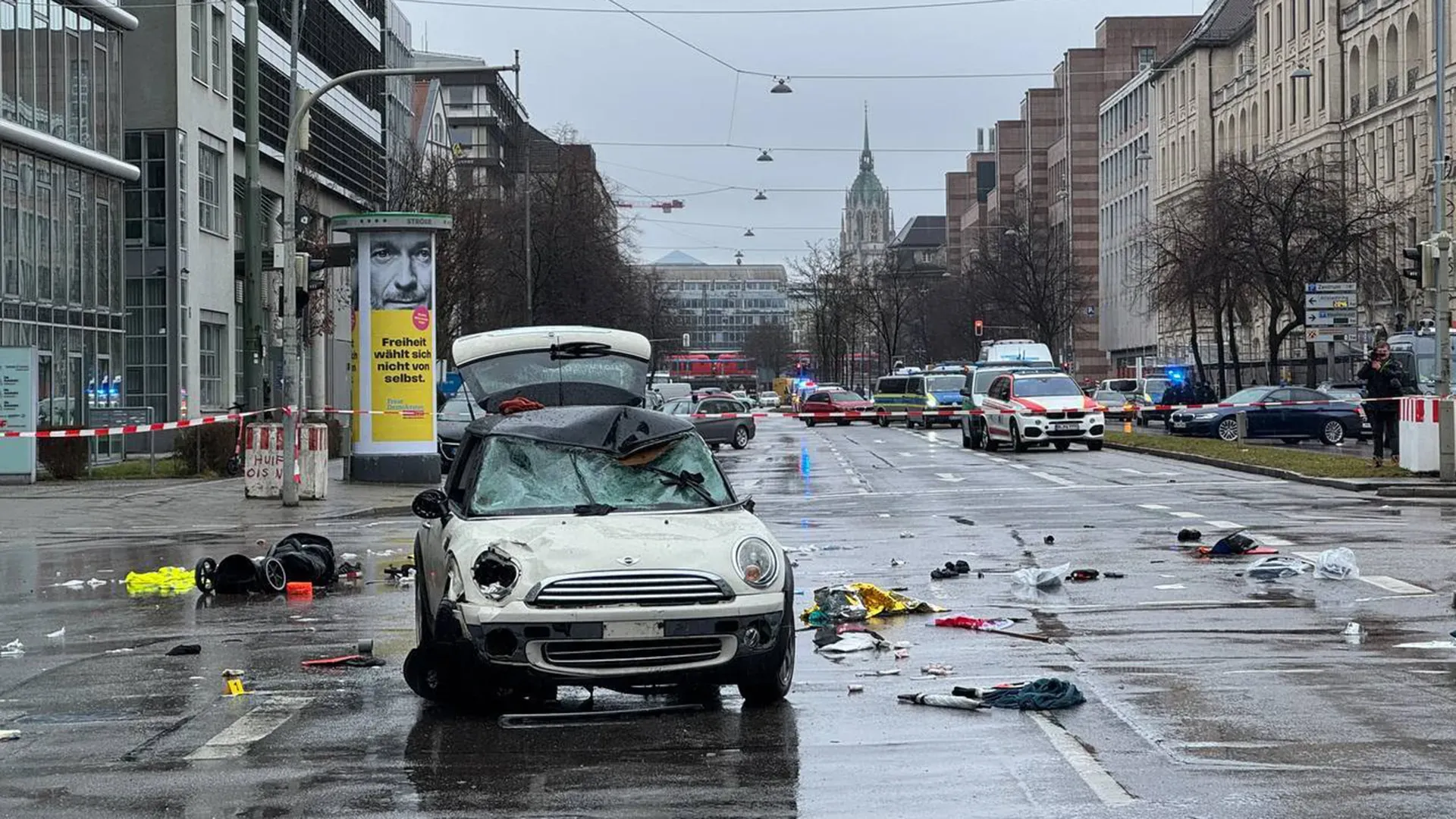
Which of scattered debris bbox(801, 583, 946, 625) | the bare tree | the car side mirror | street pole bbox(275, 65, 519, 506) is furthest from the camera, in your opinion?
the bare tree

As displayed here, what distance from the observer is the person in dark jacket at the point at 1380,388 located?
3153cm

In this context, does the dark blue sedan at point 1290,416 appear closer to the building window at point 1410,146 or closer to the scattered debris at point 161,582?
the building window at point 1410,146

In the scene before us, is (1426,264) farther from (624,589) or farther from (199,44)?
(199,44)

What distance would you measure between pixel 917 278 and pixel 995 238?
35.5 metres

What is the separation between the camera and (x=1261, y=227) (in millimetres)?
62875

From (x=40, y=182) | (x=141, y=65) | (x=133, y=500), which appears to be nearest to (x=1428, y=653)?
(x=133, y=500)

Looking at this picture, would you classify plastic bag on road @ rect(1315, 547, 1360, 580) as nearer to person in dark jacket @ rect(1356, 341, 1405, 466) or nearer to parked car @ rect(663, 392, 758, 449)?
person in dark jacket @ rect(1356, 341, 1405, 466)

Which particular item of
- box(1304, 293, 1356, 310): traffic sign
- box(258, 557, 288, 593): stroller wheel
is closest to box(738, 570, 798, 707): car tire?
box(258, 557, 288, 593): stroller wheel

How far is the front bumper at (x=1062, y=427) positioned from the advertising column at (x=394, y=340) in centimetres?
1689

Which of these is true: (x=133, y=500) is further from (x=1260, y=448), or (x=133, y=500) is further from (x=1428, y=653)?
(x=1260, y=448)

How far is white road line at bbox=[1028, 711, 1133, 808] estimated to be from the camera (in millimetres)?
7328

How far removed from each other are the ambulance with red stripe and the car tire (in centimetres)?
3577

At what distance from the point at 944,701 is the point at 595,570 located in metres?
1.89

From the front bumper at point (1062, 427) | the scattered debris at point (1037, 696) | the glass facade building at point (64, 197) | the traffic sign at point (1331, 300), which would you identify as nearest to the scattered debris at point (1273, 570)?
the scattered debris at point (1037, 696)
